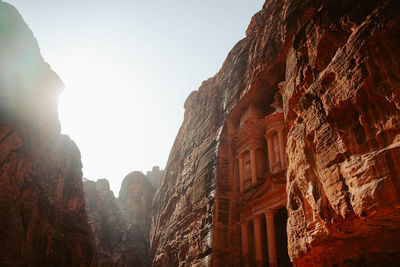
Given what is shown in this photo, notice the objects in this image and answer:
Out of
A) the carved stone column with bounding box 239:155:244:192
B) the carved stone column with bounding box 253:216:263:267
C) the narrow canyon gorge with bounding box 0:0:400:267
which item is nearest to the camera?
the narrow canyon gorge with bounding box 0:0:400:267

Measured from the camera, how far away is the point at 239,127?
60.6 ft

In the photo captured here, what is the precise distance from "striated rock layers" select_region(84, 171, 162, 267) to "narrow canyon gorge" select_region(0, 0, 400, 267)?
32cm

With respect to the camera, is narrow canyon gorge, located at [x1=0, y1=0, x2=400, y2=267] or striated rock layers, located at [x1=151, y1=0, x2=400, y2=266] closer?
striated rock layers, located at [x1=151, y1=0, x2=400, y2=266]

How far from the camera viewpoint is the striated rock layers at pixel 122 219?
128ft

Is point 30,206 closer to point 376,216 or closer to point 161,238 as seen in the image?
point 161,238

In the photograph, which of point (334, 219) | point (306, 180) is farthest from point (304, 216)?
point (334, 219)

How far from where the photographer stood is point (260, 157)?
1709cm

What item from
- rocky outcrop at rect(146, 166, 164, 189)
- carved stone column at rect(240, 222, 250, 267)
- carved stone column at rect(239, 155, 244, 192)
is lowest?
carved stone column at rect(240, 222, 250, 267)

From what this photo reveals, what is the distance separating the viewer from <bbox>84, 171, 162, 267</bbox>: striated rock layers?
128ft

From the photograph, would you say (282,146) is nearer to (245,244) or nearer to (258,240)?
(258,240)

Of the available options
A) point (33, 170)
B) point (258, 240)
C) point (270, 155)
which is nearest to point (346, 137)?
point (258, 240)

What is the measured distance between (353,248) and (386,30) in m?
4.07

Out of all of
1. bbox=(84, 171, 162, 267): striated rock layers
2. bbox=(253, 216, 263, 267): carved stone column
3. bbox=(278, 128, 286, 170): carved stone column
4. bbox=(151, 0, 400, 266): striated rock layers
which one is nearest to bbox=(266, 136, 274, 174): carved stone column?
bbox=(278, 128, 286, 170): carved stone column

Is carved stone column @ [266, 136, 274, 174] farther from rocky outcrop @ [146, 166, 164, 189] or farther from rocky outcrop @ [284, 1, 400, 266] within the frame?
rocky outcrop @ [146, 166, 164, 189]
